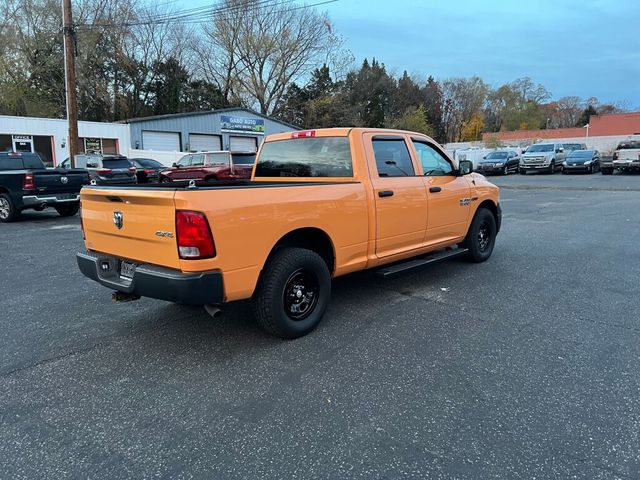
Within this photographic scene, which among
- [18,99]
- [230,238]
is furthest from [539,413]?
[18,99]

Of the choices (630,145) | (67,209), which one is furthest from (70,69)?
(630,145)

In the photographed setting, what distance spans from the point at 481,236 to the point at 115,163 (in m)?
14.8

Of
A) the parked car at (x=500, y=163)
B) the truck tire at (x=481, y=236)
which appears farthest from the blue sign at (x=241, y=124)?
the truck tire at (x=481, y=236)

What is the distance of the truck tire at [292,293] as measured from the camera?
3.92 meters

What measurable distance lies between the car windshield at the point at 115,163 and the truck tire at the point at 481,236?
47.6 ft

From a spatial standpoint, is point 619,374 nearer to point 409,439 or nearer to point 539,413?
point 539,413

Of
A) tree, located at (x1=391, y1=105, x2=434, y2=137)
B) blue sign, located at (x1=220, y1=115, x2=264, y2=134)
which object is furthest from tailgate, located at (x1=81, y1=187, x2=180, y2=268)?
tree, located at (x1=391, y1=105, x2=434, y2=137)

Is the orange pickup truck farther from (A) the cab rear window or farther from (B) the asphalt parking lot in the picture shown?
(B) the asphalt parking lot

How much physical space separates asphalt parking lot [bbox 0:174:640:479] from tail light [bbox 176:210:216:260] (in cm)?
92

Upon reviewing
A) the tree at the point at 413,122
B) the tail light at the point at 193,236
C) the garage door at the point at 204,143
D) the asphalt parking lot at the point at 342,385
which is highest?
the tree at the point at 413,122

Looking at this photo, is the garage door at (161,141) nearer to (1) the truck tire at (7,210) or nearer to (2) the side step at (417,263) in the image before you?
(1) the truck tire at (7,210)

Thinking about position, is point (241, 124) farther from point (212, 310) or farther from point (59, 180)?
point (212, 310)

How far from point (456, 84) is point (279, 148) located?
7547 cm

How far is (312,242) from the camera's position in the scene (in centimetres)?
452
